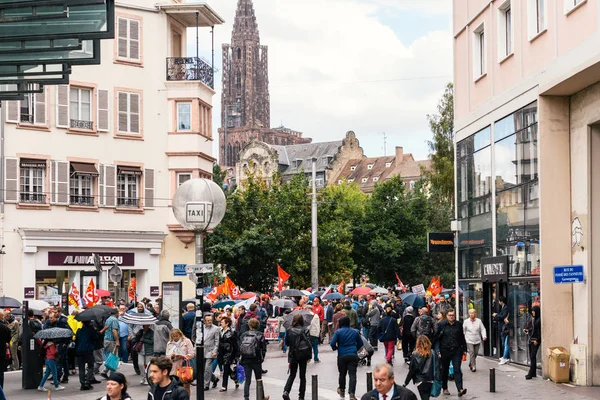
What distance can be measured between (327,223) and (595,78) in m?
43.2

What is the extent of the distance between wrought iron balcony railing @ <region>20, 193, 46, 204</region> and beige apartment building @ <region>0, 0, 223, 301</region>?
0.20ft

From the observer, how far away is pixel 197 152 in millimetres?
47031

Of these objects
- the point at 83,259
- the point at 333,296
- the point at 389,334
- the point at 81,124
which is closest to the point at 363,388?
the point at 389,334

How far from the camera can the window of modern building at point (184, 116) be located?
155 feet

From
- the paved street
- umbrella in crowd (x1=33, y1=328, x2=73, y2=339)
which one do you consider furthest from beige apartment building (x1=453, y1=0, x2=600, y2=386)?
→ umbrella in crowd (x1=33, y1=328, x2=73, y2=339)

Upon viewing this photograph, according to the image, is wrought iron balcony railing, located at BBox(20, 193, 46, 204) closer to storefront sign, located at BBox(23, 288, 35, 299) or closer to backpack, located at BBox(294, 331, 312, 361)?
storefront sign, located at BBox(23, 288, 35, 299)

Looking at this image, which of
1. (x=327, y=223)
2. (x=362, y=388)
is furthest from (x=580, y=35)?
(x=327, y=223)

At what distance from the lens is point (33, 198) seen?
4341 cm

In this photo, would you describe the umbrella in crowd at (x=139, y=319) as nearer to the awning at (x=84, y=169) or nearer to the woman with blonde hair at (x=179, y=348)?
the woman with blonde hair at (x=179, y=348)

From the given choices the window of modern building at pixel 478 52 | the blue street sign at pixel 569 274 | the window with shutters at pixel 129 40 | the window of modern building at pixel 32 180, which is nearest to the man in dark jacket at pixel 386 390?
the blue street sign at pixel 569 274

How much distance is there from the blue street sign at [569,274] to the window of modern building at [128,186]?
86.7ft

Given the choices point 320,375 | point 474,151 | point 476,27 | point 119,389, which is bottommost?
point 320,375

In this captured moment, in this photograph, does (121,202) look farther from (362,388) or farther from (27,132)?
(362,388)

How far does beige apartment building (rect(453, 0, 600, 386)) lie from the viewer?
75.7 ft
